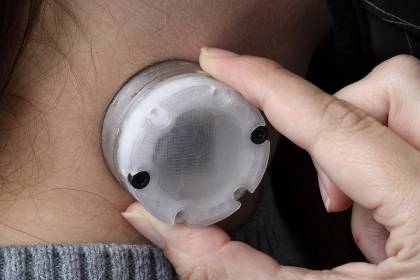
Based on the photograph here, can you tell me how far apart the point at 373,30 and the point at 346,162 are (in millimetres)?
163

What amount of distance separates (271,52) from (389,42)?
0.11m

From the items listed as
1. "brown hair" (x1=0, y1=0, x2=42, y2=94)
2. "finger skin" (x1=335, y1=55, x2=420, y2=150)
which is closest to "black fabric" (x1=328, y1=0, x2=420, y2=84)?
"finger skin" (x1=335, y1=55, x2=420, y2=150)

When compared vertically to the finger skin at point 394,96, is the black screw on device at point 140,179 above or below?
above

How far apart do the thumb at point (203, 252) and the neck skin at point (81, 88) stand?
0.10 feet

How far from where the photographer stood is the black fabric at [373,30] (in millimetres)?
583

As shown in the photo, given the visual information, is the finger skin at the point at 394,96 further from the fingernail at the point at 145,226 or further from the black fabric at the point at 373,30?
the fingernail at the point at 145,226

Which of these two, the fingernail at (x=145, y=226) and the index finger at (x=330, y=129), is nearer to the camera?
the index finger at (x=330, y=129)

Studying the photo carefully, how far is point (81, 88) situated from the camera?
1.82 feet

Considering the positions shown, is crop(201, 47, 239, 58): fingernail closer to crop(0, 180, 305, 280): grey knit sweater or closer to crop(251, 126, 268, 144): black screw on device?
crop(251, 126, 268, 144): black screw on device

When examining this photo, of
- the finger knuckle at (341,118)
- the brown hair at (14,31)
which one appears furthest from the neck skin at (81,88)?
the finger knuckle at (341,118)

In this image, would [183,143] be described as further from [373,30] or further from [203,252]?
[373,30]

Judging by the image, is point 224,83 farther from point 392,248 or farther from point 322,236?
point 322,236

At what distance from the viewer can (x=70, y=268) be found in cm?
58

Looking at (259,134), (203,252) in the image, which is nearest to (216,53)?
(259,134)
